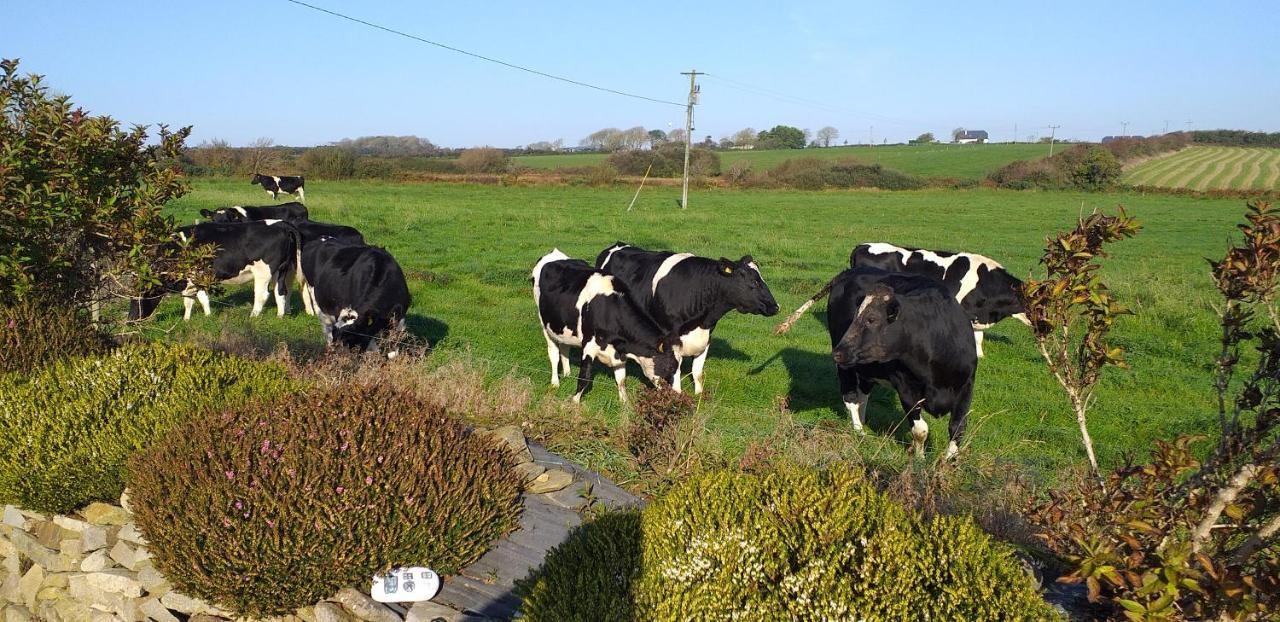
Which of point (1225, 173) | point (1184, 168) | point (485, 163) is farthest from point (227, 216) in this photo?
point (1184, 168)

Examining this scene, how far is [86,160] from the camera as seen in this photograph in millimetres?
7660

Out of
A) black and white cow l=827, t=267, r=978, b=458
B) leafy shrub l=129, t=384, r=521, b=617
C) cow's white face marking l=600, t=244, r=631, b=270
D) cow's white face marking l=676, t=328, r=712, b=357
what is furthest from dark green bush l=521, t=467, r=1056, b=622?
cow's white face marking l=600, t=244, r=631, b=270

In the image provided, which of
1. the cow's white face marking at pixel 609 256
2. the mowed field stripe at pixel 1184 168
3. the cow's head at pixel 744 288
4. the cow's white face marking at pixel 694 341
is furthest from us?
the mowed field stripe at pixel 1184 168

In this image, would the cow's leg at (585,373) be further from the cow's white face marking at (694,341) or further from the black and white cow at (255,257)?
the black and white cow at (255,257)

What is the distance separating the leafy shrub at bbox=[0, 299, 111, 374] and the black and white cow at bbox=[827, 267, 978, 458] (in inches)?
263

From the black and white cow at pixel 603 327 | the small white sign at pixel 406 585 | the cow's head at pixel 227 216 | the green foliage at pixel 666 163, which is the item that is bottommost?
the small white sign at pixel 406 585

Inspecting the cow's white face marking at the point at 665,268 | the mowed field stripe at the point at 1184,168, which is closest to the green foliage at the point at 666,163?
the mowed field stripe at the point at 1184,168

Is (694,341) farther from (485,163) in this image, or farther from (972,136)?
(972,136)

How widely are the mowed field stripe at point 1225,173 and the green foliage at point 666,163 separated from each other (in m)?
31.9

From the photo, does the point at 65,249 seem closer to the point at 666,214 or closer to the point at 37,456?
the point at 37,456

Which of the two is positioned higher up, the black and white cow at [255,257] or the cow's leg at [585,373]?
the black and white cow at [255,257]

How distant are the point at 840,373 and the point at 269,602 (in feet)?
21.8

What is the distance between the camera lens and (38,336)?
295 inches

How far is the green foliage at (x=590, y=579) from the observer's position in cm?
387
